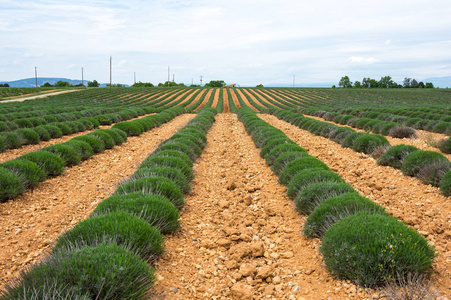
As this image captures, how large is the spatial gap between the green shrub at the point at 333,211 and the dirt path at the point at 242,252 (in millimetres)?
201

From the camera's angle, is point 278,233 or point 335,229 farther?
point 278,233

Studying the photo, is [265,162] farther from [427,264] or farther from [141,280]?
[141,280]

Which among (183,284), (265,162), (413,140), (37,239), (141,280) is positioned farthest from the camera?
(413,140)

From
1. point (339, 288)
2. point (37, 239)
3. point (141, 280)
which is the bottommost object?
point (37, 239)

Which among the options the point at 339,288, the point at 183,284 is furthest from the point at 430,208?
the point at 183,284

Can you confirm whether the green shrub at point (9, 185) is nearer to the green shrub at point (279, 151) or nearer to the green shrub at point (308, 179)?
the green shrub at point (308, 179)

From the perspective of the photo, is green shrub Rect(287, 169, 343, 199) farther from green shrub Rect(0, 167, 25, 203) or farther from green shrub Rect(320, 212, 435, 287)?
green shrub Rect(0, 167, 25, 203)

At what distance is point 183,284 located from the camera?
141 inches

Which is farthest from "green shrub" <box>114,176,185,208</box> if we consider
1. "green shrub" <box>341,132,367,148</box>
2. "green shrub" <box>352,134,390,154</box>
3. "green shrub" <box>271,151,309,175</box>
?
"green shrub" <box>341,132,367,148</box>

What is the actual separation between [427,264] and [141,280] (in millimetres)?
2860

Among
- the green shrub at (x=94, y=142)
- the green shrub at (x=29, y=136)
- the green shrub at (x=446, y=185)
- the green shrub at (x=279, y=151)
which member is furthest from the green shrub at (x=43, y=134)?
the green shrub at (x=446, y=185)

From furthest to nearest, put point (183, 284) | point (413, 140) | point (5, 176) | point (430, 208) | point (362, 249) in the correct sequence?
point (413, 140), point (5, 176), point (430, 208), point (183, 284), point (362, 249)

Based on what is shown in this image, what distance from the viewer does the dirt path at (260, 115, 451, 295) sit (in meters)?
4.04

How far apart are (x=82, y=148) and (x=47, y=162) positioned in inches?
87.0
